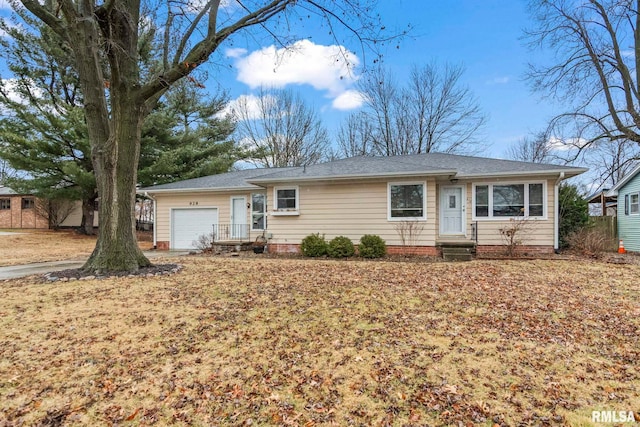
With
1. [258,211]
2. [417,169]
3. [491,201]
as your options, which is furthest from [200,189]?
[491,201]

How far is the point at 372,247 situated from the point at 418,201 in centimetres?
208

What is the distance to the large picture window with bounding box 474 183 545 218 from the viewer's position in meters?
10.9

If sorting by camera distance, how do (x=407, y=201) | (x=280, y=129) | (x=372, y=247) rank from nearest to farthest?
(x=372, y=247) < (x=407, y=201) < (x=280, y=129)

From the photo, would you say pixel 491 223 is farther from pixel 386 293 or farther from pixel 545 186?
pixel 386 293

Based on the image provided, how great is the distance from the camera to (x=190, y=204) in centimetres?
1474

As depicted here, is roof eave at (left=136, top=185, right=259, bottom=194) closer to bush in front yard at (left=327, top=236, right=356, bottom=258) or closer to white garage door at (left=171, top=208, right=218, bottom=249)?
white garage door at (left=171, top=208, right=218, bottom=249)

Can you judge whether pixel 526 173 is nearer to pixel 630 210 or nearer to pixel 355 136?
pixel 630 210

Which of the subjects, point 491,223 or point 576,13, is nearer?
point 491,223

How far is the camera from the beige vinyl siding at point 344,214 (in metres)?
10.9

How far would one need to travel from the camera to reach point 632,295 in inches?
222

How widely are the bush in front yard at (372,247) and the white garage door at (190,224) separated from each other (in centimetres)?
683

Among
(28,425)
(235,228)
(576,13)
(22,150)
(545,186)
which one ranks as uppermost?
(576,13)

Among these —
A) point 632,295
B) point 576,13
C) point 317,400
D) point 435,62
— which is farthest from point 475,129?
point 317,400

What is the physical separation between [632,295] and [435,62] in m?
20.2
